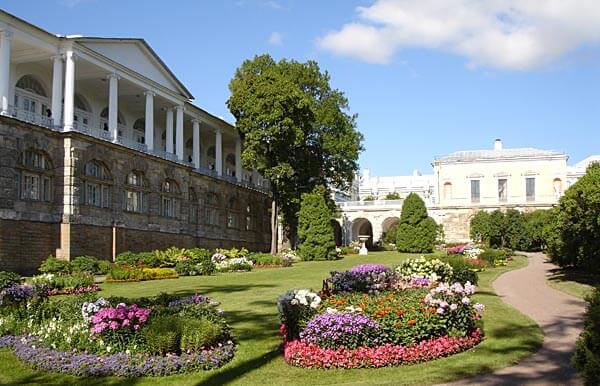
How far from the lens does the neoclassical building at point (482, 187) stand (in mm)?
68000

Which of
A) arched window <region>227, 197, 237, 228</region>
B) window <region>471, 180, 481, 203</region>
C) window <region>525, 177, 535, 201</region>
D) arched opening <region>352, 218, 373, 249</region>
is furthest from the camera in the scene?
arched opening <region>352, 218, 373, 249</region>

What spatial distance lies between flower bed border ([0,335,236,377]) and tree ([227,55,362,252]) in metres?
32.7

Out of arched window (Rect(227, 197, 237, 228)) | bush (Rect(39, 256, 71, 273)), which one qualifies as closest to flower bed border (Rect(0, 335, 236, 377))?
bush (Rect(39, 256, 71, 273))

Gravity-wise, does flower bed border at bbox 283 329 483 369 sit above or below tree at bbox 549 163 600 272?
below

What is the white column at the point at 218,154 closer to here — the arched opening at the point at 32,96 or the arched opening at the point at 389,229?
the arched opening at the point at 32,96

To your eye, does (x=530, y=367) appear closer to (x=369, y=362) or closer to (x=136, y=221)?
(x=369, y=362)

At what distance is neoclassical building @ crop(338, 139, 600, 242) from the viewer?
2677 inches

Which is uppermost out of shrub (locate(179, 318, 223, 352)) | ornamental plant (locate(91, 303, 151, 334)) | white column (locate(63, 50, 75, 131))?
white column (locate(63, 50, 75, 131))

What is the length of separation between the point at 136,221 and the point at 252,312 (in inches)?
895

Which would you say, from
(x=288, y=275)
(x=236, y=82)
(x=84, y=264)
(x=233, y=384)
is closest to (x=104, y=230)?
(x=84, y=264)

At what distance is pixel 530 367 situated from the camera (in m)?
9.30

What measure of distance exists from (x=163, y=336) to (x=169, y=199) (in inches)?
1239

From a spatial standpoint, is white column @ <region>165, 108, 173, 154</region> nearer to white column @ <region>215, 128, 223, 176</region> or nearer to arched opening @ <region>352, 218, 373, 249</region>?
white column @ <region>215, 128, 223, 176</region>

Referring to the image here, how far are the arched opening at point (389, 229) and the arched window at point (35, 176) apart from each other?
46.0m
